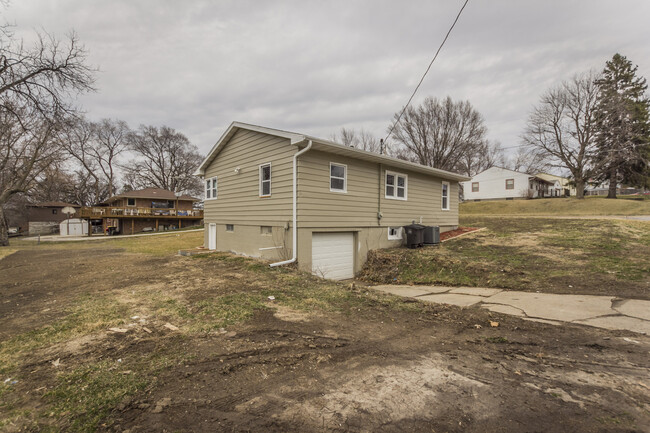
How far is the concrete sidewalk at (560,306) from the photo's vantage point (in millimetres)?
4293

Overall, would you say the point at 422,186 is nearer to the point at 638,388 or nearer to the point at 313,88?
the point at 313,88

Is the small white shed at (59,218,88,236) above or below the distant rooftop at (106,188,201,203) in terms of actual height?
below

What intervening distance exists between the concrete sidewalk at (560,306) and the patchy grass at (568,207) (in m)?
21.9

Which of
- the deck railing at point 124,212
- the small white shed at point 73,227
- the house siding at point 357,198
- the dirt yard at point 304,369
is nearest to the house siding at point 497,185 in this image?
the house siding at point 357,198

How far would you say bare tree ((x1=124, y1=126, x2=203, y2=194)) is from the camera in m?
40.3

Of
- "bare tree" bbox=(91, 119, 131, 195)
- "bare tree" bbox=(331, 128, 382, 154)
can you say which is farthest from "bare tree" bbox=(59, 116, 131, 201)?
"bare tree" bbox=(331, 128, 382, 154)

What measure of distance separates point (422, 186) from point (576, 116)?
28.0 meters

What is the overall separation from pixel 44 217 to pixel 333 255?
52.2m

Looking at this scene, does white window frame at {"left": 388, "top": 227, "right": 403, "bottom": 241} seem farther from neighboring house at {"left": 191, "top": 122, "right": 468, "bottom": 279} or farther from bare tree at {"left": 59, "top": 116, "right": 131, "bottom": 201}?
bare tree at {"left": 59, "top": 116, "right": 131, "bottom": 201}

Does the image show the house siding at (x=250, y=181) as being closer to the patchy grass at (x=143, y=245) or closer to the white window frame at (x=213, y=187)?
the white window frame at (x=213, y=187)

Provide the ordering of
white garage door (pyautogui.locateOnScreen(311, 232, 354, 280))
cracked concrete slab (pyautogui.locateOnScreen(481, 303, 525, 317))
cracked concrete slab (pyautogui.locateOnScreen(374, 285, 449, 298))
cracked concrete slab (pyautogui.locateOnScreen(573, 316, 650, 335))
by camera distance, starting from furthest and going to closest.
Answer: white garage door (pyautogui.locateOnScreen(311, 232, 354, 280)) < cracked concrete slab (pyautogui.locateOnScreen(374, 285, 449, 298)) < cracked concrete slab (pyautogui.locateOnScreen(481, 303, 525, 317)) < cracked concrete slab (pyautogui.locateOnScreen(573, 316, 650, 335))

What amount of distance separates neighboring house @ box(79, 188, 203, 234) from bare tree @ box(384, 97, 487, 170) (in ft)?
86.3

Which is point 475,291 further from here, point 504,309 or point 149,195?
point 149,195

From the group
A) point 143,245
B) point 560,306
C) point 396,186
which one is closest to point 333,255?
point 396,186
